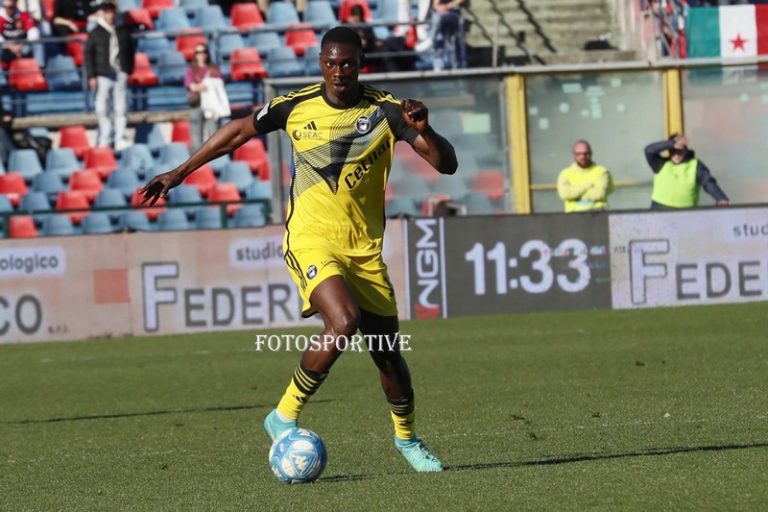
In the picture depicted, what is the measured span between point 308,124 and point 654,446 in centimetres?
273

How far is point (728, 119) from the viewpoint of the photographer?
22.7 m

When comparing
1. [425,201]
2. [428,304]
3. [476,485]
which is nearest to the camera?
[476,485]

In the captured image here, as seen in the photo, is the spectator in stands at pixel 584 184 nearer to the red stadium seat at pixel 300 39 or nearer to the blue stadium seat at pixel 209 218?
the blue stadium seat at pixel 209 218

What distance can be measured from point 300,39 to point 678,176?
8000 millimetres

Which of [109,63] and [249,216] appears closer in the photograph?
[249,216]

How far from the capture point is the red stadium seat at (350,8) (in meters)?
25.7

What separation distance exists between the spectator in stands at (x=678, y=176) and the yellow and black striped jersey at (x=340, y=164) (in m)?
13.0

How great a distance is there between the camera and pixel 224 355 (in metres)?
17.2

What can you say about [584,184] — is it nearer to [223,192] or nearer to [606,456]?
[223,192]

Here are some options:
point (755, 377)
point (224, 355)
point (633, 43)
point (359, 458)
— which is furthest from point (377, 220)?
point (633, 43)

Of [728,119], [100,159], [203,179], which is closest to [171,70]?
[100,159]

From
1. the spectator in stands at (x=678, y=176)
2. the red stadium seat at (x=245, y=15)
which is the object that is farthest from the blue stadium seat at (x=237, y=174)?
the spectator in stands at (x=678, y=176)

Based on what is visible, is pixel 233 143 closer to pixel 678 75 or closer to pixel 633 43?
pixel 678 75

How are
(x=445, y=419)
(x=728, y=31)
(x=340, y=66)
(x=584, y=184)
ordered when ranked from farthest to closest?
1. (x=728, y=31)
2. (x=584, y=184)
3. (x=445, y=419)
4. (x=340, y=66)
